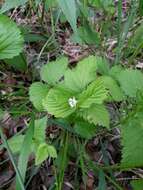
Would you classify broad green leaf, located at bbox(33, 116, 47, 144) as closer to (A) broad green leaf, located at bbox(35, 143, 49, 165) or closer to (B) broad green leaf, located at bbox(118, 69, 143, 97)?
(A) broad green leaf, located at bbox(35, 143, 49, 165)

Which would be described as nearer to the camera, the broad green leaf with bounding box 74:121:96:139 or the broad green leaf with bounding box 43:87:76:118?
A: the broad green leaf with bounding box 43:87:76:118

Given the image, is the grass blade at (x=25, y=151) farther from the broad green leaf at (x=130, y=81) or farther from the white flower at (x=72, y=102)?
the broad green leaf at (x=130, y=81)

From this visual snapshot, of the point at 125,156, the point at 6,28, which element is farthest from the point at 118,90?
the point at 6,28

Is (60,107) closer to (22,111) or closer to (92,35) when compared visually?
(22,111)

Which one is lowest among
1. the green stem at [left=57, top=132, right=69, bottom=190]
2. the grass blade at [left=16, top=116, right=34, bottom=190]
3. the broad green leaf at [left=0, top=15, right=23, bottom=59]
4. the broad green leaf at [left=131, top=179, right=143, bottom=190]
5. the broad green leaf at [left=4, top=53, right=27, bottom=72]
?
the broad green leaf at [left=131, top=179, right=143, bottom=190]

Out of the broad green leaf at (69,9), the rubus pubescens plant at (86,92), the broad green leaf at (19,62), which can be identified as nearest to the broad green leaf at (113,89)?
the rubus pubescens plant at (86,92)

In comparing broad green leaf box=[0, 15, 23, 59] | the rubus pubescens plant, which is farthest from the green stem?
broad green leaf box=[0, 15, 23, 59]
